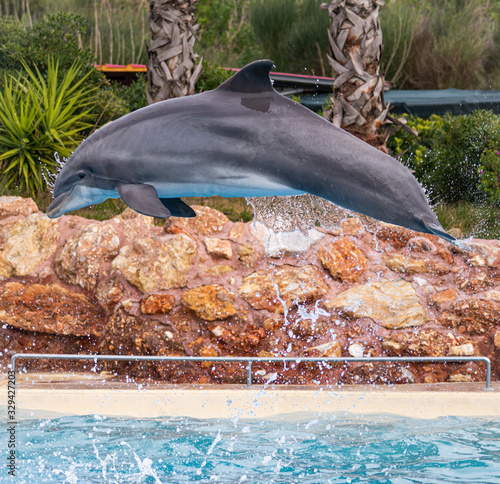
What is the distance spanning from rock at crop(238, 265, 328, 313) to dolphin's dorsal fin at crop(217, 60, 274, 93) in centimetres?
405

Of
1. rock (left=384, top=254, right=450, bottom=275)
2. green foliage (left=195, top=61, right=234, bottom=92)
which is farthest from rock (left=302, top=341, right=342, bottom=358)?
green foliage (left=195, top=61, right=234, bottom=92)

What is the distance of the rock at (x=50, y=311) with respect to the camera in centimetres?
692

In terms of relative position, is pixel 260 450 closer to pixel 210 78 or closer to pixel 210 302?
pixel 210 302

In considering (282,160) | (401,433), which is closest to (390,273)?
(401,433)

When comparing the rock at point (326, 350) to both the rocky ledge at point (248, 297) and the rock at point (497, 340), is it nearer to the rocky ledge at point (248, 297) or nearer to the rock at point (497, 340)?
the rocky ledge at point (248, 297)

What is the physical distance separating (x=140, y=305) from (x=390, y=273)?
7.54 ft

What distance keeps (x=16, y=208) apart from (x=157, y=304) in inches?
78.5

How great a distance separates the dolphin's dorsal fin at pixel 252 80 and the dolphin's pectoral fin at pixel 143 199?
1.66ft

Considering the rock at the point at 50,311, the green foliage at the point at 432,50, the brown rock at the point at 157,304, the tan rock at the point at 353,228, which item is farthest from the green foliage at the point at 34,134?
the green foliage at the point at 432,50

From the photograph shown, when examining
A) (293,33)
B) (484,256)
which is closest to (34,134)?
(484,256)

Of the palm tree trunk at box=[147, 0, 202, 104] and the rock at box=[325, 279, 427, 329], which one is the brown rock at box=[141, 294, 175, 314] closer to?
the rock at box=[325, 279, 427, 329]

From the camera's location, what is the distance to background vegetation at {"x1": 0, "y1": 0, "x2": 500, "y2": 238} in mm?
8602

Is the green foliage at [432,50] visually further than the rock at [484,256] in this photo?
Yes

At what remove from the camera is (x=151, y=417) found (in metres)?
5.89
